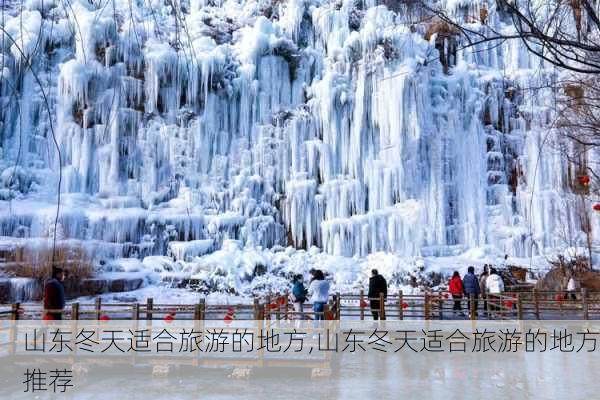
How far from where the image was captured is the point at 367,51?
2328cm

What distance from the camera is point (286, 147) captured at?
2336cm

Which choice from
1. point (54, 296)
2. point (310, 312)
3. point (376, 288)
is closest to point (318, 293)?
point (310, 312)

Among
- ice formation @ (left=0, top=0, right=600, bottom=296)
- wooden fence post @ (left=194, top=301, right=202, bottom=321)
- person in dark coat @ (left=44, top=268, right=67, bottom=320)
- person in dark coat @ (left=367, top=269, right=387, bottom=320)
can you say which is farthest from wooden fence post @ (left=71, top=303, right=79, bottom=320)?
ice formation @ (left=0, top=0, right=600, bottom=296)

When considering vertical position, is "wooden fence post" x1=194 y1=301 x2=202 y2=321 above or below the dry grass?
below

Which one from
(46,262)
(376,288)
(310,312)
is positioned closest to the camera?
(310,312)

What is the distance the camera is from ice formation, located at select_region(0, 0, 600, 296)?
71.3 ft

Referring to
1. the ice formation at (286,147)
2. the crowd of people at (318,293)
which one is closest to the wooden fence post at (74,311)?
the crowd of people at (318,293)

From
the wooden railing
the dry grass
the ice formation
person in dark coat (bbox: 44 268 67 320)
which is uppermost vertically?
the ice formation

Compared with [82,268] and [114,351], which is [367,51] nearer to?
[82,268]

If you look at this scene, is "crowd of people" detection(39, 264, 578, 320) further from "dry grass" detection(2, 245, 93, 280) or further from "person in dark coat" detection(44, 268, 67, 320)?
"dry grass" detection(2, 245, 93, 280)

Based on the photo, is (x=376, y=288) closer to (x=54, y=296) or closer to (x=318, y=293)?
(x=318, y=293)

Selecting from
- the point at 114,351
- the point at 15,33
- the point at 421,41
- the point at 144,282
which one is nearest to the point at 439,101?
the point at 421,41

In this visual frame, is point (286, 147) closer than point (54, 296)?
No

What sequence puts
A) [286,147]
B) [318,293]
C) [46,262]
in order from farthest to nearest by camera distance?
1. [286,147]
2. [46,262]
3. [318,293]
